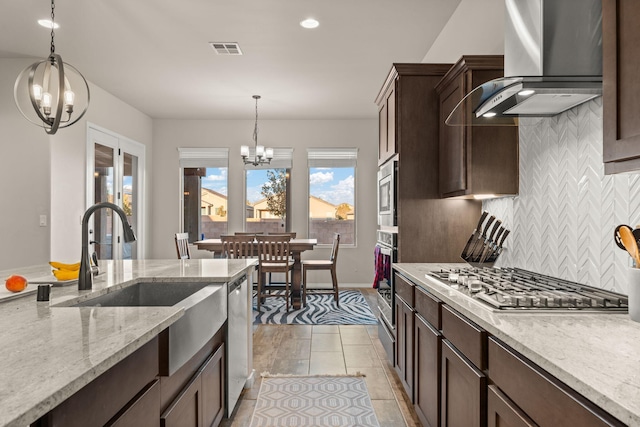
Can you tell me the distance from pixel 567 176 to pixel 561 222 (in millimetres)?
237

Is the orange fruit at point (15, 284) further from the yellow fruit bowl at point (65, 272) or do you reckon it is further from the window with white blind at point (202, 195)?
the window with white blind at point (202, 195)

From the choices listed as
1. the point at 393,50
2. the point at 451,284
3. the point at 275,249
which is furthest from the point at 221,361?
the point at 393,50

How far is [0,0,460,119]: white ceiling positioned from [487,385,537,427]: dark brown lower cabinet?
9.37 ft

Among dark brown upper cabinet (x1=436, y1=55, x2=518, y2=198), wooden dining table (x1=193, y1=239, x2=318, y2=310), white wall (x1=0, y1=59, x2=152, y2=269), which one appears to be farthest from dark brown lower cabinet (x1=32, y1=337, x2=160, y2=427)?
white wall (x1=0, y1=59, x2=152, y2=269)

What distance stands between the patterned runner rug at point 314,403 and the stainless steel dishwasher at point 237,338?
0.20 m

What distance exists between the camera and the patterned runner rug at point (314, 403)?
244cm

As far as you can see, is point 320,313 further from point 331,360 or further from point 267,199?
point 267,199

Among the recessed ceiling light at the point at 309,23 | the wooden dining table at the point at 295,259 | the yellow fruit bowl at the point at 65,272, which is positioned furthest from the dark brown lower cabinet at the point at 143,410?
the wooden dining table at the point at 295,259

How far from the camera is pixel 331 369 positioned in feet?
10.8

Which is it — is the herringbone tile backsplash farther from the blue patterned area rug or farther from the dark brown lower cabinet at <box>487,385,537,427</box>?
the blue patterned area rug

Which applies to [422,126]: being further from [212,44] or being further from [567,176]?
[212,44]

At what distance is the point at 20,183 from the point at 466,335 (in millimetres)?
4752

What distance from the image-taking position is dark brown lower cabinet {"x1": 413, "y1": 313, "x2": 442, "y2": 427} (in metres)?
1.94

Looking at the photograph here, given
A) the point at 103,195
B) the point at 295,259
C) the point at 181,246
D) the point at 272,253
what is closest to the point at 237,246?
the point at 272,253
